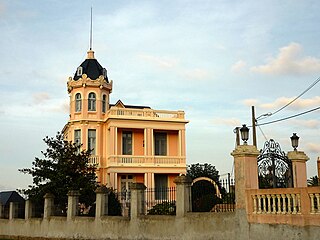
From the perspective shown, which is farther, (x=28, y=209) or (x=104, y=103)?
(x=104, y=103)

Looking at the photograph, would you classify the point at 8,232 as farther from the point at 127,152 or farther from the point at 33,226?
the point at 127,152

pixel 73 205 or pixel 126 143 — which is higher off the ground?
pixel 126 143

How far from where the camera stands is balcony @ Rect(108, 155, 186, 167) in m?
35.6

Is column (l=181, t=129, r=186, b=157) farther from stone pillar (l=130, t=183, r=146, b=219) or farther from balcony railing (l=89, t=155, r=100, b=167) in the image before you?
stone pillar (l=130, t=183, r=146, b=219)

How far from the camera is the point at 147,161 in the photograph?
36.4m

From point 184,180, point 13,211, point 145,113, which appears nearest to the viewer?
point 184,180

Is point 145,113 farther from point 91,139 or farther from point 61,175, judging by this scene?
point 61,175

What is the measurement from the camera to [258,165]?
15695mm

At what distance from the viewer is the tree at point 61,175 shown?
2556 centimetres

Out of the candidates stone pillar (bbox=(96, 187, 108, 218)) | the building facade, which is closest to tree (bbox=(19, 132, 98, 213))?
stone pillar (bbox=(96, 187, 108, 218))

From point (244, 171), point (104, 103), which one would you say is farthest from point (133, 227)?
point (104, 103)

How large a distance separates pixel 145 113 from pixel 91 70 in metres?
5.71

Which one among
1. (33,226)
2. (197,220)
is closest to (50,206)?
(33,226)

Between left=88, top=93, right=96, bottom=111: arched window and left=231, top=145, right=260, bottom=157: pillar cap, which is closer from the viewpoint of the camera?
left=231, top=145, right=260, bottom=157: pillar cap
